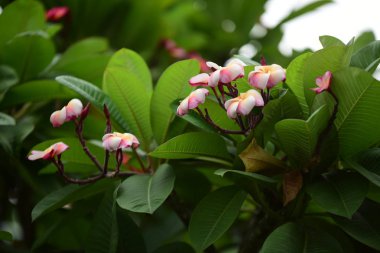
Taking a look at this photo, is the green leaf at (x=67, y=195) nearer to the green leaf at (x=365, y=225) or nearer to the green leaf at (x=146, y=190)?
the green leaf at (x=146, y=190)

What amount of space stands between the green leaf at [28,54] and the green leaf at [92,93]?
275mm

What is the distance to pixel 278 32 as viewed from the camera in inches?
87.1

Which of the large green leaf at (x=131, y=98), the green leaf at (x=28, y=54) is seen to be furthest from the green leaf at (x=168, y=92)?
the green leaf at (x=28, y=54)

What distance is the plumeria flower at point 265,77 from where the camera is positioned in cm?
92

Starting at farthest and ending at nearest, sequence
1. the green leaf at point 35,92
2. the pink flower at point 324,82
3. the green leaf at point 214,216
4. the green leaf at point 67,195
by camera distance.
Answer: the green leaf at point 35,92 < the green leaf at point 67,195 < the green leaf at point 214,216 < the pink flower at point 324,82

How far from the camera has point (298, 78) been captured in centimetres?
104

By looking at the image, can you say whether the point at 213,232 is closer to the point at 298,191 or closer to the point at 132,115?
the point at 298,191

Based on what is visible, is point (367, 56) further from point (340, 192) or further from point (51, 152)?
point (51, 152)

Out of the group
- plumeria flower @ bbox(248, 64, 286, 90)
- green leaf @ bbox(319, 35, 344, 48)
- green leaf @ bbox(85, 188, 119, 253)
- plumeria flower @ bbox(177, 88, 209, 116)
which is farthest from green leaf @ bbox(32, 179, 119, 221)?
green leaf @ bbox(319, 35, 344, 48)

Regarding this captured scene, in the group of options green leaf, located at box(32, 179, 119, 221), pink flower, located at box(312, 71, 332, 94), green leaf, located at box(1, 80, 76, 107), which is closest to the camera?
pink flower, located at box(312, 71, 332, 94)

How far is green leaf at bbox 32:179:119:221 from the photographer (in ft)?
3.63

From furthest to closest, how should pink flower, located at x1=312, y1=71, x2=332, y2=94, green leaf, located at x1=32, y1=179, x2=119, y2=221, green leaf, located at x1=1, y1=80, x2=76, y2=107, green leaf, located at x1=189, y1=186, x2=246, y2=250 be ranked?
1. green leaf, located at x1=1, y1=80, x2=76, y2=107
2. green leaf, located at x1=32, y1=179, x2=119, y2=221
3. green leaf, located at x1=189, y1=186, x2=246, y2=250
4. pink flower, located at x1=312, y1=71, x2=332, y2=94

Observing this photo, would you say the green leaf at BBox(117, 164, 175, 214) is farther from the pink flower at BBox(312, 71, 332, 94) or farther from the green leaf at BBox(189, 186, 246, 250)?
the pink flower at BBox(312, 71, 332, 94)

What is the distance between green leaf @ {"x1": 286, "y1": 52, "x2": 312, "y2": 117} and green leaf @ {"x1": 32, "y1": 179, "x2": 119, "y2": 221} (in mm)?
391
